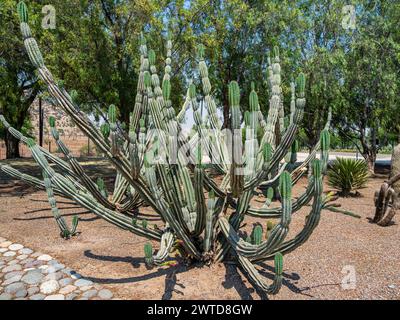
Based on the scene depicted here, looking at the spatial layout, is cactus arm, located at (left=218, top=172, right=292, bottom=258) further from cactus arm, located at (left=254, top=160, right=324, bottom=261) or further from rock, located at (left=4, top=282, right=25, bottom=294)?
rock, located at (left=4, top=282, right=25, bottom=294)

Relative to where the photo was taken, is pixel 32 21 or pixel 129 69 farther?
pixel 129 69

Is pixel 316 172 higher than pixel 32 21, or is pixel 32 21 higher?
pixel 32 21

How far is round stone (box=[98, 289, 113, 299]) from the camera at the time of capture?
2792 millimetres

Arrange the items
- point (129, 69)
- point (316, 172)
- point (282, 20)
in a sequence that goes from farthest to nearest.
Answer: point (282, 20), point (129, 69), point (316, 172)

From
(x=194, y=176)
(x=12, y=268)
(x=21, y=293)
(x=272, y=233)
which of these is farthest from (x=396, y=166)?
(x=12, y=268)

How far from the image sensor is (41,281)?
3092 millimetres

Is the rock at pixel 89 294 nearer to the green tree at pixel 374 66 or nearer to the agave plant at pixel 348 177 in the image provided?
the agave plant at pixel 348 177

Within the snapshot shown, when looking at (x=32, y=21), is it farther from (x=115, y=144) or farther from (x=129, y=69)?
(x=115, y=144)

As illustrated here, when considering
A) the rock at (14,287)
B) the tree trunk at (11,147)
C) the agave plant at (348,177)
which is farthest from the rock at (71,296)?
the tree trunk at (11,147)

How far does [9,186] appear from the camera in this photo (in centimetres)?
828

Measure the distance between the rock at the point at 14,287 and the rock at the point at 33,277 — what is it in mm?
67

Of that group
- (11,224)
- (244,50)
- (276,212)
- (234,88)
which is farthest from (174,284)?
(244,50)

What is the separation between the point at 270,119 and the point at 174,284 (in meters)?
2.13

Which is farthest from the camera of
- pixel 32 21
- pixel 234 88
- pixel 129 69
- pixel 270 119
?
pixel 129 69
